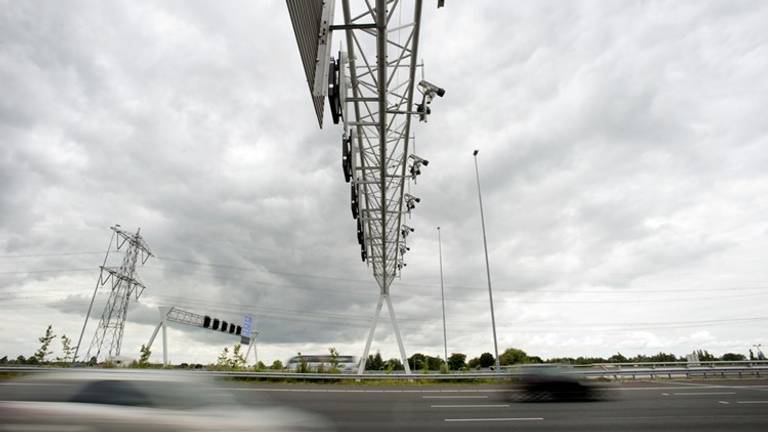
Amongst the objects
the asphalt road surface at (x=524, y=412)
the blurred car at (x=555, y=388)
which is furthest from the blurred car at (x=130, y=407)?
the blurred car at (x=555, y=388)

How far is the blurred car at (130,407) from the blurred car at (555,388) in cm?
1084

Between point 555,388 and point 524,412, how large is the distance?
307cm

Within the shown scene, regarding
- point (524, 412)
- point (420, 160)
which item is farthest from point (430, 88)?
point (524, 412)

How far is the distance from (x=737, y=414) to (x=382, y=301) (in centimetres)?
2699

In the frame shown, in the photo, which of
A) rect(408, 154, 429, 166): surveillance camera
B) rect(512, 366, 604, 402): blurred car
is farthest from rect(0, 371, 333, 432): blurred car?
rect(408, 154, 429, 166): surveillance camera

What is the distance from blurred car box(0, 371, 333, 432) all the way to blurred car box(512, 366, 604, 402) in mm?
10835

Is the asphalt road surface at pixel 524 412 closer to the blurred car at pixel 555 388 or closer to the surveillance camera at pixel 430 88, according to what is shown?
the blurred car at pixel 555 388

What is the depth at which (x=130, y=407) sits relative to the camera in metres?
4.18

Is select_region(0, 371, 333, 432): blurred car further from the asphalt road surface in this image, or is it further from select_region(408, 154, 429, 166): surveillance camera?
select_region(408, 154, 429, 166): surveillance camera

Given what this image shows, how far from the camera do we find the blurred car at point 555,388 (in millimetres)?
13273

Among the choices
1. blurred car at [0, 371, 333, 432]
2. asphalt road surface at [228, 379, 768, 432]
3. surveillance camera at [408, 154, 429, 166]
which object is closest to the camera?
blurred car at [0, 371, 333, 432]

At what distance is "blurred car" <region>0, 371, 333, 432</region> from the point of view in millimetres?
4012

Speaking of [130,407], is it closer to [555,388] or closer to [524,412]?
[524,412]

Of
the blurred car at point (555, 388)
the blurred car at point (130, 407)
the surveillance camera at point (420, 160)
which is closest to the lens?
the blurred car at point (130, 407)
